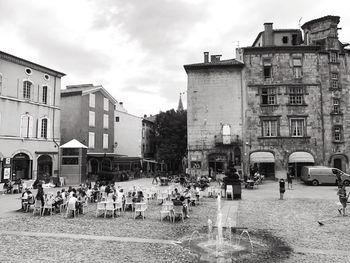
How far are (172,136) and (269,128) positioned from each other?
55.9 ft

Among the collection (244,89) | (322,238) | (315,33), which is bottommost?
(322,238)

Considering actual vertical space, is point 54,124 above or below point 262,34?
below

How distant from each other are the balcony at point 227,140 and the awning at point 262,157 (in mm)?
2206

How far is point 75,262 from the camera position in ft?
25.9

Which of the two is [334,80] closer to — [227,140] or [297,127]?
[297,127]

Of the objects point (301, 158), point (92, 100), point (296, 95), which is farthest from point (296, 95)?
point (92, 100)

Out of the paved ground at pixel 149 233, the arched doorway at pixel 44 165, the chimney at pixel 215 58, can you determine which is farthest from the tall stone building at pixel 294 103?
the paved ground at pixel 149 233

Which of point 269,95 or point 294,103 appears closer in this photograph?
point 294,103

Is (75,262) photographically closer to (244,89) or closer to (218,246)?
(218,246)

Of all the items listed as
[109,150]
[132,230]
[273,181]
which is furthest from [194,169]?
[132,230]

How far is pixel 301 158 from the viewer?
3481 centimetres

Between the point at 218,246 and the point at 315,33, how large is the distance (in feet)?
119

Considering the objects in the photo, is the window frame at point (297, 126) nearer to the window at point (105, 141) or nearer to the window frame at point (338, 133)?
the window frame at point (338, 133)

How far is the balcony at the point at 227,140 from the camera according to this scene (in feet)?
117
